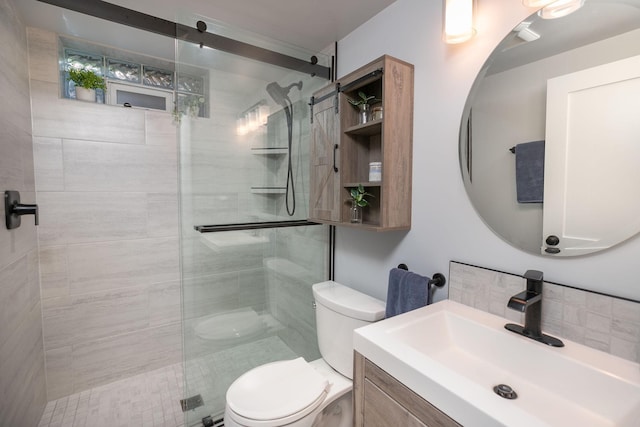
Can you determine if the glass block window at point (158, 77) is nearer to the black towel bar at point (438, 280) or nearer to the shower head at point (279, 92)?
the shower head at point (279, 92)

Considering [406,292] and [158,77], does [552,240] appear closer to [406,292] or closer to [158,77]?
[406,292]

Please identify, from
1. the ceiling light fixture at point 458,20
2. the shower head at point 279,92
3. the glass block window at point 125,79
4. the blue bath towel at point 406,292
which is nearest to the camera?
the ceiling light fixture at point 458,20

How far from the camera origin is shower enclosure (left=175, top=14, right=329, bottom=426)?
1685mm

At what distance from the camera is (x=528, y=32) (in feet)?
3.45

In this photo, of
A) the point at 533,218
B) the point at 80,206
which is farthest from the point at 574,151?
the point at 80,206

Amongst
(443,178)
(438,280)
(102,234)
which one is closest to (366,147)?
(443,178)

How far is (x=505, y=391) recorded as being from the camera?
89cm

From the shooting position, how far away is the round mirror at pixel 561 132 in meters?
0.86

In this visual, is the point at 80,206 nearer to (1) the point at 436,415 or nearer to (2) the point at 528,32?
(1) the point at 436,415

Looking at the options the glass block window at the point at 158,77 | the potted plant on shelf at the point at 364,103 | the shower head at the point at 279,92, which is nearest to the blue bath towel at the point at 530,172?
the potted plant on shelf at the point at 364,103

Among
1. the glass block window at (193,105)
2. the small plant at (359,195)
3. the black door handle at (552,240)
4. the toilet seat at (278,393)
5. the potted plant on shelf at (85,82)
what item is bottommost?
the toilet seat at (278,393)

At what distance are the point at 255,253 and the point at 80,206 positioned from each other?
4.05 ft

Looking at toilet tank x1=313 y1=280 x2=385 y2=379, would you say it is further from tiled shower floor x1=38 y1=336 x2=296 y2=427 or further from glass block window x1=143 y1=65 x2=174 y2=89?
glass block window x1=143 y1=65 x2=174 y2=89

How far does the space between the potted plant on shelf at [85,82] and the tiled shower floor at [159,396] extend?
1892mm
